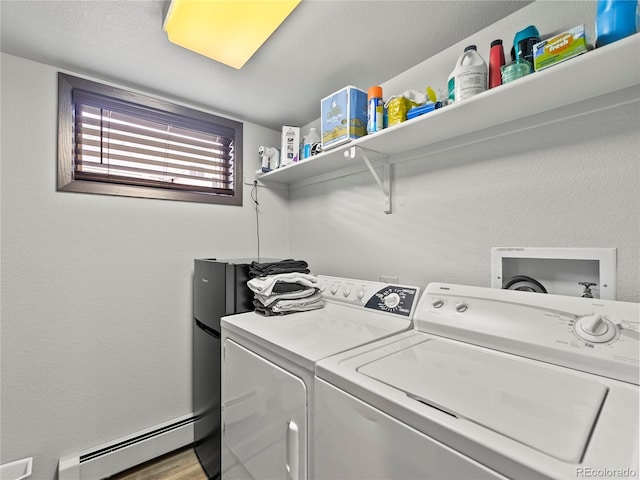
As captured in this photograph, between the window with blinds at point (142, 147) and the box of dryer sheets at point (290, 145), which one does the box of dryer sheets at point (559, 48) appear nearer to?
the box of dryer sheets at point (290, 145)

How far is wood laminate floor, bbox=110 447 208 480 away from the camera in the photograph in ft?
5.76

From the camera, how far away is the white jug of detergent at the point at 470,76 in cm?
112

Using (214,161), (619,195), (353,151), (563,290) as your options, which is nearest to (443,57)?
(353,151)

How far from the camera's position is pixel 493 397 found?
2.36 ft

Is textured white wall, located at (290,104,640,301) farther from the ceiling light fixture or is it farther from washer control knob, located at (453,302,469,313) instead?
the ceiling light fixture

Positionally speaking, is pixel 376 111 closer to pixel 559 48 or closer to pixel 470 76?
pixel 470 76

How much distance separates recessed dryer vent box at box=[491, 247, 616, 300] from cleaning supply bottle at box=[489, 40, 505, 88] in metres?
0.70

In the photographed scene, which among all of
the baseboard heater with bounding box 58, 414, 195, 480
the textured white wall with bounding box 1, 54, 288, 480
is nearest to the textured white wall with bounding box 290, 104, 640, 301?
the textured white wall with bounding box 1, 54, 288, 480

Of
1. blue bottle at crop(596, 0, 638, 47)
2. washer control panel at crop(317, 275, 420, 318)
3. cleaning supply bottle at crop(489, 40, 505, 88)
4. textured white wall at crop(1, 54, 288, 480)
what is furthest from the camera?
textured white wall at crop(1, 54, 288, 480)

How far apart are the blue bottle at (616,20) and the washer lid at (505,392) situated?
1.01 meters

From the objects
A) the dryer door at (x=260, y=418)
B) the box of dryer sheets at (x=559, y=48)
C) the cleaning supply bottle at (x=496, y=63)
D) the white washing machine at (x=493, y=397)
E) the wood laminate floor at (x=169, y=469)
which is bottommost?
the wood laminate floor at (x=169, y=469)

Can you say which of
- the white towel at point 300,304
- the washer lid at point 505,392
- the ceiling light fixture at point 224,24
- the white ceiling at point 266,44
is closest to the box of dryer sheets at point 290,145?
the white ceiling at point 266,44

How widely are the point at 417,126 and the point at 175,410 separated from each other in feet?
7.75

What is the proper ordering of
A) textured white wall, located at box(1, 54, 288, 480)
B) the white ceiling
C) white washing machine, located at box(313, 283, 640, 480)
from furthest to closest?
1. textured white wall, located at box(1, 54, 288, 480)
2. the white ceiling
3. white washing machine, located at box(313, 283, 640, 480)
